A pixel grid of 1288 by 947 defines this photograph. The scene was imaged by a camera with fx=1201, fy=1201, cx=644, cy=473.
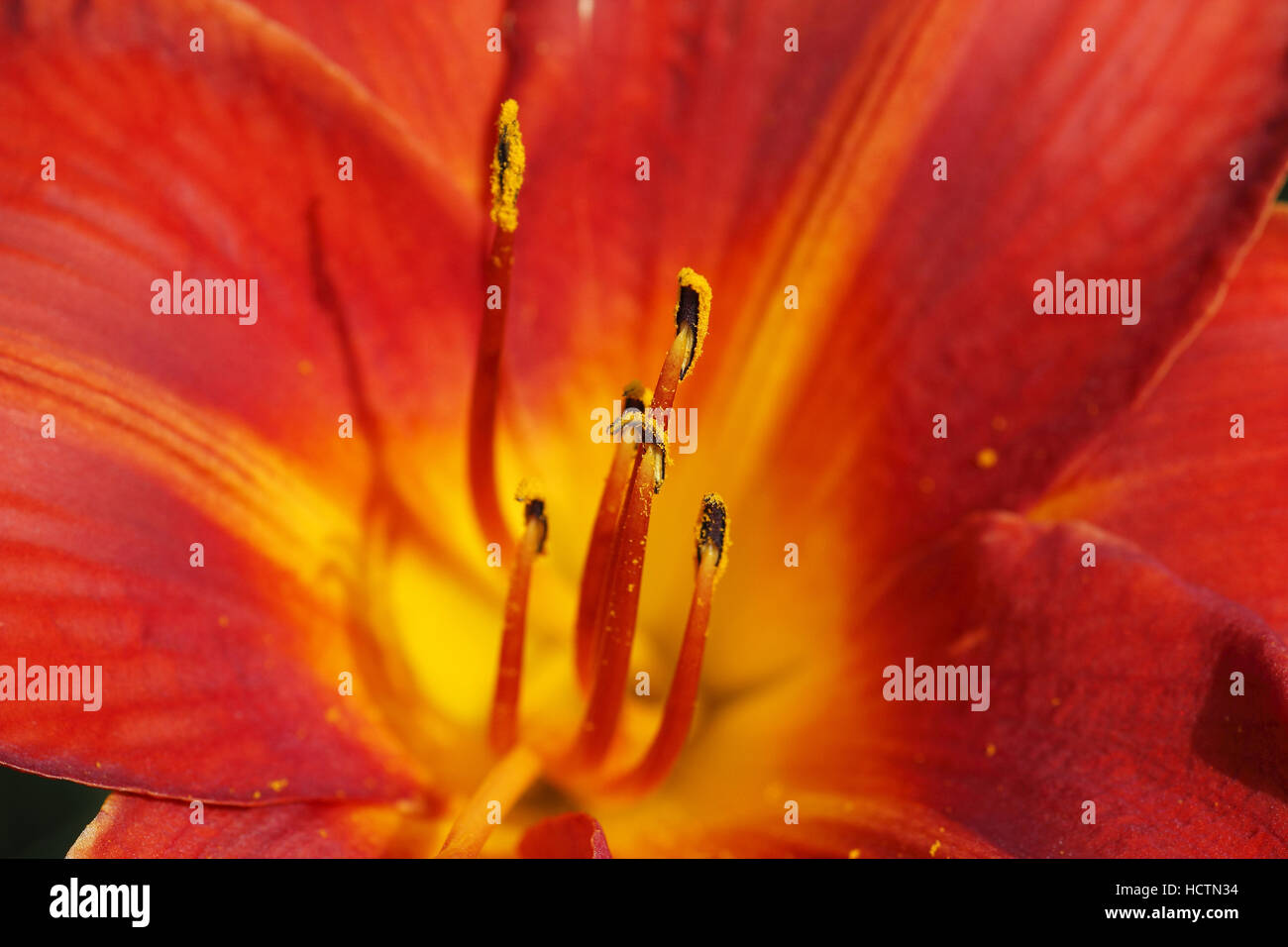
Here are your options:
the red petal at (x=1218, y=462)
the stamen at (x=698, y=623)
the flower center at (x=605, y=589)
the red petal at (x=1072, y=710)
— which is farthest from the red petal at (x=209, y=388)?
the red petal at (x=1218, y=462)

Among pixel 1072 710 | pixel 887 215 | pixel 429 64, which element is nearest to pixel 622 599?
pixel 1072 710

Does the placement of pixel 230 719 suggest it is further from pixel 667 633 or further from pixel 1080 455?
pixel 1080 455

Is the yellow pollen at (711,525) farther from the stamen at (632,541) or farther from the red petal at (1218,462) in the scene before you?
the red petal at (1218,462)

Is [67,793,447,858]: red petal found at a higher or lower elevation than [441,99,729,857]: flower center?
lower

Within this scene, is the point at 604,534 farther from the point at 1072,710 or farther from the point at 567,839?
the point at 1072,710

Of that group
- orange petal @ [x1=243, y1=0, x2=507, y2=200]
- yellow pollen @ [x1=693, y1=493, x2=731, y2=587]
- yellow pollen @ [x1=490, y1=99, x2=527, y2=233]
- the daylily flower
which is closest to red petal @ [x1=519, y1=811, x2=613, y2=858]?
the daylily flower

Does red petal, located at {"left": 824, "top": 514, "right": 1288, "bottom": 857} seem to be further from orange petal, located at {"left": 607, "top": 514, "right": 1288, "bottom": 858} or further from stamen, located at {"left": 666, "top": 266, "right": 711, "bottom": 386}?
stamen, located at {"left": 666, "top": 266, "right": 711, "bottom": 386}

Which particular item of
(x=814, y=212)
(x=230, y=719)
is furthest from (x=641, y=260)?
(x=230, y=719)
